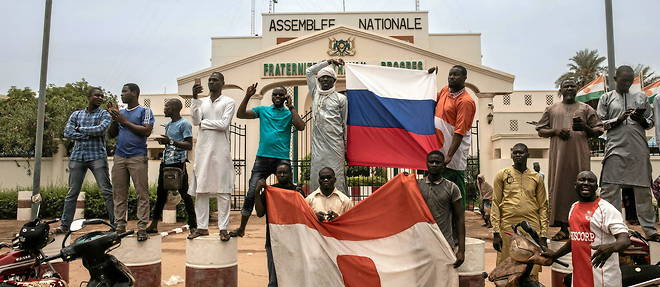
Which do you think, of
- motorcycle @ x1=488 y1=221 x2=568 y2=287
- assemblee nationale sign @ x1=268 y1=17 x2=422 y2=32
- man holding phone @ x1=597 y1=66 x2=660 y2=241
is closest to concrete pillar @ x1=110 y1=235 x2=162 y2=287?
motorcycle @ x1=488 y1=221 x2=568 y2=287

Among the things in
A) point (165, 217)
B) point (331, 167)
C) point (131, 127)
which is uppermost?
point (131, 127)

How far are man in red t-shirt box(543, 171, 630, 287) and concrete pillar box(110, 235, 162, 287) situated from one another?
12.6 feet

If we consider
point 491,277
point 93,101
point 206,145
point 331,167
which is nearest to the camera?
point 491,277

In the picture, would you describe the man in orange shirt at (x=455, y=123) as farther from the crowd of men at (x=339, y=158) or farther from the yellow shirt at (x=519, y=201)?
the yellow shirt at (x=519, y=201)

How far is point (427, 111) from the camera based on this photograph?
18.1ft

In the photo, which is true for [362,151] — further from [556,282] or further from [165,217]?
[165,217]

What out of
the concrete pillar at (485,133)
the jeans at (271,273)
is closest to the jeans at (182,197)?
the jeans at (271,273)

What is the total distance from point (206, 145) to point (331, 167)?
1.38 m

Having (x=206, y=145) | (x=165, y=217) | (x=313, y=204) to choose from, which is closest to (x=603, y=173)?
(x=313, y=204)

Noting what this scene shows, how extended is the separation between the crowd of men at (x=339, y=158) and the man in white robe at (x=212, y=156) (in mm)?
11

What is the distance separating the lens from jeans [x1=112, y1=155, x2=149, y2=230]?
5652mm

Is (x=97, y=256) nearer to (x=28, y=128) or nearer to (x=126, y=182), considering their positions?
(x=126, y=182)

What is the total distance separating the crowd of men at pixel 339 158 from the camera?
491 centimetres

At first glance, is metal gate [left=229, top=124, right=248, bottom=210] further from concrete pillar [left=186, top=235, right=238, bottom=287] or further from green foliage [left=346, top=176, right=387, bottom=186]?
concrete pillar [left=186, top=235, right=238, bottom=287]
